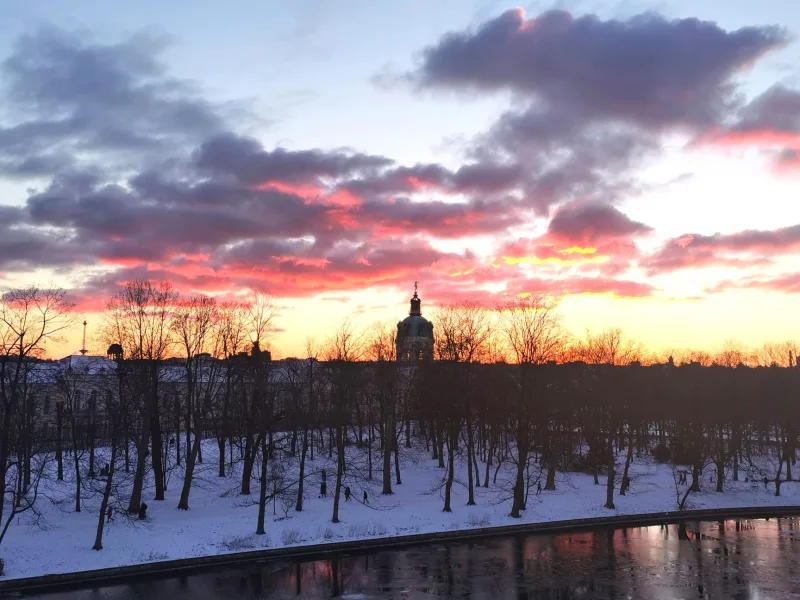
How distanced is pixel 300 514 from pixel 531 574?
1678cm

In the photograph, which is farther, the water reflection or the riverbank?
the riverbank

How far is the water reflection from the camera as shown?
25562 millimetres

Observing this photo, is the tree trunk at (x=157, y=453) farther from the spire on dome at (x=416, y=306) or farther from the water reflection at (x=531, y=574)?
the spire on dome at (x=416, y=306)

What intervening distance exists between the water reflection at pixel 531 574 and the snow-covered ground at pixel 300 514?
3683 mm

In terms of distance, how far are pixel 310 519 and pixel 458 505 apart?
34.4 feet

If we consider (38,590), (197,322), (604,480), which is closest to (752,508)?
(604,480)

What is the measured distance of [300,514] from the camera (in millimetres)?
41188

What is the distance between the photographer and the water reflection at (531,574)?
25562 mm

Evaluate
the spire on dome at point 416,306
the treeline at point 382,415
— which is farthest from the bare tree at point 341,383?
the spire on dome at point 416,306

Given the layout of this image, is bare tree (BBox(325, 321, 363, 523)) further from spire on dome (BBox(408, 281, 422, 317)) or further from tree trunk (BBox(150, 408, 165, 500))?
spire on dome (BBox(408, 281, 422, 317))

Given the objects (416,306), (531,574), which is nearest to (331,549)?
(531,574)

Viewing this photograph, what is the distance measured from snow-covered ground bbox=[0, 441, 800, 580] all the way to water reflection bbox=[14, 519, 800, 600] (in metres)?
3.68

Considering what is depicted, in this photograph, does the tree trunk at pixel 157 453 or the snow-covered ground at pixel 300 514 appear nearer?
the snow-covered ground at pixel 300 514

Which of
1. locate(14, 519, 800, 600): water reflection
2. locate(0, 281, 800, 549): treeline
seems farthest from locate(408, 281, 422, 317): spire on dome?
locate(14, 519, 800, 600): water reflection
